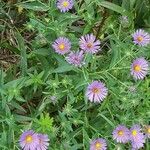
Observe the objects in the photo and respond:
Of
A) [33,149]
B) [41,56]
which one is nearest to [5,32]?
[41,56]

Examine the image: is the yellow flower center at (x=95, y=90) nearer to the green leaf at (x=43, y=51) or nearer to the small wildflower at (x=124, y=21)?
the green leaf at (x=43, y=51)

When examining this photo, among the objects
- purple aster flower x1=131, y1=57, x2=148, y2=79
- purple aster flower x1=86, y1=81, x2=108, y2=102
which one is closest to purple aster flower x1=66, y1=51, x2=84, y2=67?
purple aster flower x1=86, y1=81, x2=108, y2=102

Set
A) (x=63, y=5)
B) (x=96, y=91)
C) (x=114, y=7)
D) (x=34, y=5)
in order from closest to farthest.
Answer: (x=96, y=91) < (x=63, y=5) < (x=34, y=5) < (x=114, y=7)

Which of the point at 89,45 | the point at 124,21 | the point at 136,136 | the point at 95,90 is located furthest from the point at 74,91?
the point at 124,21

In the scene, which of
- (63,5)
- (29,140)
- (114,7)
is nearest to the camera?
(29,140)

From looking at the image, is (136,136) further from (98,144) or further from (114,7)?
(114,7)

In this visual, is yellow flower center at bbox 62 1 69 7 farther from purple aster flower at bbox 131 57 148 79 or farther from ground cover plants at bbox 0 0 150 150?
purple aster flower at bbox 131 57 148 79
